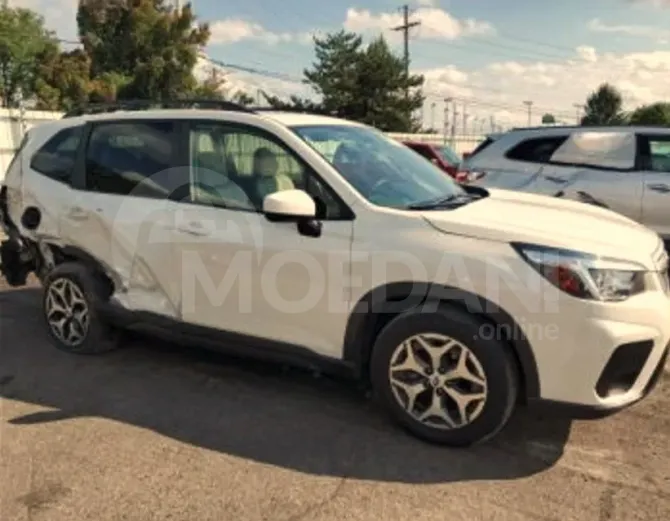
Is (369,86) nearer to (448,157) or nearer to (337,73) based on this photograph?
(337,73)

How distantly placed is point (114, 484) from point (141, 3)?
4095 centimetres

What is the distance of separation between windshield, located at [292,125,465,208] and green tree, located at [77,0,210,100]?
36191mm

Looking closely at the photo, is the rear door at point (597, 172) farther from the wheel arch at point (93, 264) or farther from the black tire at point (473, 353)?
the wheel arch at point (93, 264)

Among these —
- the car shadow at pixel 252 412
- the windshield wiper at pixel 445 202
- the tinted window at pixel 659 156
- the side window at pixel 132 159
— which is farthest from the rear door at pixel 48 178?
the tinted window at pixel 659 156

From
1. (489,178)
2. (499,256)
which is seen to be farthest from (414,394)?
(489,178)

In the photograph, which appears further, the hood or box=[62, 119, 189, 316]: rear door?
box=[62, 119, 189, 316]: rear door

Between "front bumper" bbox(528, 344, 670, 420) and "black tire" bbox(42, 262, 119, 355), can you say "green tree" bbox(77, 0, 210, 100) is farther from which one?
"front bumper" bbox(528, 344, 670, 420)

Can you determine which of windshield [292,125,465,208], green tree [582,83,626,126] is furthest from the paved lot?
green tree [582,83,626,126]

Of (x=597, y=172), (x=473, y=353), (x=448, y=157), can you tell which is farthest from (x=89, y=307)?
(x=448, y=157)

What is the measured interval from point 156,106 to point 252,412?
2.20m

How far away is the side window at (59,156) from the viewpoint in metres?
5.02

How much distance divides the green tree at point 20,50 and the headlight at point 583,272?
42.5m

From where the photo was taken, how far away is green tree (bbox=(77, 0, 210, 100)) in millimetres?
38875

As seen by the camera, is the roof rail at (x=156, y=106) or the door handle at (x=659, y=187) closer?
the roof rail at (x=156, y=106)
